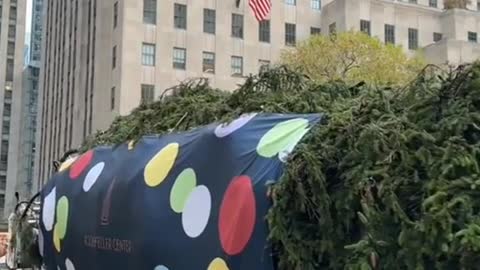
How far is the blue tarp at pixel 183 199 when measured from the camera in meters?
4.08

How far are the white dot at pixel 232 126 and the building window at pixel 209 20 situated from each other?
49.6 meters

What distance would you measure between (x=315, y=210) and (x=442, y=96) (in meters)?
0.86

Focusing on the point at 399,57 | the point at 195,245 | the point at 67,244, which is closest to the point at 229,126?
the point at 195,245

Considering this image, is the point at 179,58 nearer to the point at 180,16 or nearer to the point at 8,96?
the point at 180,16

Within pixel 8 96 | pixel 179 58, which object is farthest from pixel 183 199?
pixel 8 96

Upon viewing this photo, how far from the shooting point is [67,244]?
22.3 feet

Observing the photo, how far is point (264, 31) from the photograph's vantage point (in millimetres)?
55406

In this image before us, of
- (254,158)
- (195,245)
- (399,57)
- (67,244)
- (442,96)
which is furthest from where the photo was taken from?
(399,57)

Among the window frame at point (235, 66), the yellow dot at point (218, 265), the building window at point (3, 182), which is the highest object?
the window frame at point (235, 66)

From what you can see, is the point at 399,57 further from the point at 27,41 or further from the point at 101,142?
the point at 27,41

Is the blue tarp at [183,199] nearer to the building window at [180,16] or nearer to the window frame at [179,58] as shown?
the window frame at [179,58]

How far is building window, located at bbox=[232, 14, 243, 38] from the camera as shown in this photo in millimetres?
54531

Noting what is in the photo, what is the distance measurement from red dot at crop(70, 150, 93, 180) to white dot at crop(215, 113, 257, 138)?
8.47 feet

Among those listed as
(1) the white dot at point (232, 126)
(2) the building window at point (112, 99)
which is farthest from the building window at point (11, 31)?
(1) the white dot at point (232, 126)
